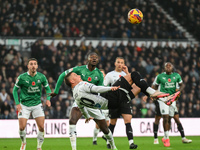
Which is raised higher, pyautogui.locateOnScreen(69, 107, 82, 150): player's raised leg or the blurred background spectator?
the blurred background spectator

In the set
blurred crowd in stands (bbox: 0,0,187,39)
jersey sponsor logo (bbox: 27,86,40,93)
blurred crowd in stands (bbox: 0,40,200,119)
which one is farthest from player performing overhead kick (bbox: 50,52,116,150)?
blurred crowd in stands (bbox: 0,0,187,39)

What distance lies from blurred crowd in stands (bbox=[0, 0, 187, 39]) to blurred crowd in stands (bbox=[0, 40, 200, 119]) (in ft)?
4.84

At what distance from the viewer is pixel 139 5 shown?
84.3ft

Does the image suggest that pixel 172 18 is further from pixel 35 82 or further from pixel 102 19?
pixel 35 82

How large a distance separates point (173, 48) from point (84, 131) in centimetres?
791

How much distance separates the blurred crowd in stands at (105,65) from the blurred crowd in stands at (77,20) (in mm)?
1475

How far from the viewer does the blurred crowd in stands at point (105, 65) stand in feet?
58.7

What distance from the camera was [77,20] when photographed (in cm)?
2284

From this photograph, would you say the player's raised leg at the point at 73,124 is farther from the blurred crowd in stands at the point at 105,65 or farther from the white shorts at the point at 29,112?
the blurred crowd in stands at the point at 105,65

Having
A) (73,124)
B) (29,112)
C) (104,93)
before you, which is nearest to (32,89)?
(29,112)

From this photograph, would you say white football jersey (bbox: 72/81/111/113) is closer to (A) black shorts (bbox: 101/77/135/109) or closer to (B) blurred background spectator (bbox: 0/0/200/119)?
(A) black shorts (bbox: 101/77/135/109)

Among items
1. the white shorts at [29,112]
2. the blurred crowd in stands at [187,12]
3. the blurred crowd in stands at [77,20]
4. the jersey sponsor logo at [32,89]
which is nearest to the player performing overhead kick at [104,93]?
the white shorts at [29,112]

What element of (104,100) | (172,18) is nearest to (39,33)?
(172,18)

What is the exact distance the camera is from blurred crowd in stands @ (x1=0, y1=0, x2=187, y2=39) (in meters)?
21.6
